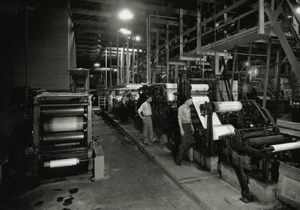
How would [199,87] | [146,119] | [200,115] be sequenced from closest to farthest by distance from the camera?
[200,115] → [199,87] → [146,119]

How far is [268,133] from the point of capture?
5.19 meters

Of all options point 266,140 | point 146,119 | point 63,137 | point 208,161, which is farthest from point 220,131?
point 63,137

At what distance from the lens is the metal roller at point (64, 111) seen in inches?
206

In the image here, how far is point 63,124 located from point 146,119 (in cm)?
379

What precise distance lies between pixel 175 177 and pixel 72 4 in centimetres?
990

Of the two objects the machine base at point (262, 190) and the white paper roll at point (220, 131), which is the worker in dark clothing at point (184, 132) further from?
the machine base at point (262, 190)

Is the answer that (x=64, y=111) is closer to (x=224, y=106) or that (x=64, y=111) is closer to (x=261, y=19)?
(x=224, y=106)

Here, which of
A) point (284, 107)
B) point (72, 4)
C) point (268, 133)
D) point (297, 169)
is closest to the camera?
point (297, 169)

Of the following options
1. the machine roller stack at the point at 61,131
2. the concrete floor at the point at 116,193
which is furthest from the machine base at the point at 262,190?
the machine roller stack at the point at 61,131

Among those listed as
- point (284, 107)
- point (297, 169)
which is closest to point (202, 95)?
point (297, 169)

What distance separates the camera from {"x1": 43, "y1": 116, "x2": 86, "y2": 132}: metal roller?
536cm

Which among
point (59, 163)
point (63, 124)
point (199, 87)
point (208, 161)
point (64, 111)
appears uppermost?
point (199, 87)

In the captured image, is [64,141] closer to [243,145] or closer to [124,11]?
[243,145]

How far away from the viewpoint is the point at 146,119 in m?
8.52
